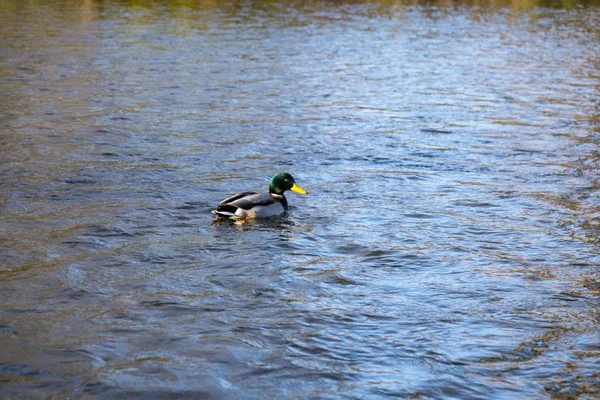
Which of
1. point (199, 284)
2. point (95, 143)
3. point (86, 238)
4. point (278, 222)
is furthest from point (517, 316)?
point (95, 143)

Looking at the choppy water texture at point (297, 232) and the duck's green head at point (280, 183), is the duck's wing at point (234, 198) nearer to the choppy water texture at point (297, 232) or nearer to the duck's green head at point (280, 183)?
the choppy water texture at point (297, 232)

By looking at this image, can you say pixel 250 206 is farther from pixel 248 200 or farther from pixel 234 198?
pixel 234 198

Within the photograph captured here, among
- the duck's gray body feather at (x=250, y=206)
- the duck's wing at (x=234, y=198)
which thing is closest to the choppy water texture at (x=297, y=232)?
the duck's gray body feather at (x=250, y=206)

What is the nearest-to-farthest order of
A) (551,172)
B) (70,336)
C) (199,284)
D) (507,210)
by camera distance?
(70,336)
(199,284)
(507,210)
(551,172)

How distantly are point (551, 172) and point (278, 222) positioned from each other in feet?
16.1

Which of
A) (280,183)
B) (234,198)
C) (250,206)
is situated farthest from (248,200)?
(280,183)

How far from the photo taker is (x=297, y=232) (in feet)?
34.7

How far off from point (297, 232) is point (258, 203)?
61 centimetres

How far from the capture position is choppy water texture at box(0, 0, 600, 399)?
699 cm

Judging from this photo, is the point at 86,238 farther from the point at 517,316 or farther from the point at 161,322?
the point at 517,316

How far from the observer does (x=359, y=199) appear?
12.1 m

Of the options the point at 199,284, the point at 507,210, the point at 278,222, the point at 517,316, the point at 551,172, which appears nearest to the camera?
the point at 517,316

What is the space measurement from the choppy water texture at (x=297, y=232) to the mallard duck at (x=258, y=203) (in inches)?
6.1

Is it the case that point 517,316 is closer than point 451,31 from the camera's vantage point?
Yes
